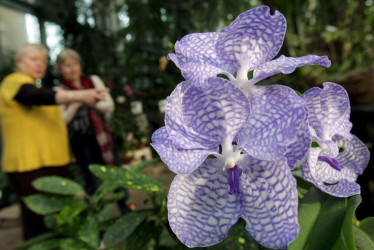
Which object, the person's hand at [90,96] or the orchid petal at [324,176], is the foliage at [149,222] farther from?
the person's hand at [90,96]

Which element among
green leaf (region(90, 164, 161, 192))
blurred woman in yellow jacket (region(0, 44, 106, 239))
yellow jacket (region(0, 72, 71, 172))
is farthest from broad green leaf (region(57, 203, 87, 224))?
yellow jacket (region(0, 72, 71, 172))

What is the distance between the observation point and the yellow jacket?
1468mm

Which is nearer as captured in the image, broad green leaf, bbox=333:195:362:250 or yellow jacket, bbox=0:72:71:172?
broad green leaf, bbox=333:195:362:250

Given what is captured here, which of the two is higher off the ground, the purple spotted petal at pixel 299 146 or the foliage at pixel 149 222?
the purple spotted petal at pixel 299 146

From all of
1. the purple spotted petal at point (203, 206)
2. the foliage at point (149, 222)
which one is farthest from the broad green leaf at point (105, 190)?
the purple spotted petal at point (203, 206)

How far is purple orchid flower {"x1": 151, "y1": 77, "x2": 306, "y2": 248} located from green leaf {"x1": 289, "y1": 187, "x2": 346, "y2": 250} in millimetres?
77

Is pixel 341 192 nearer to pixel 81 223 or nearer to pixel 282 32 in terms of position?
pixel 282 32

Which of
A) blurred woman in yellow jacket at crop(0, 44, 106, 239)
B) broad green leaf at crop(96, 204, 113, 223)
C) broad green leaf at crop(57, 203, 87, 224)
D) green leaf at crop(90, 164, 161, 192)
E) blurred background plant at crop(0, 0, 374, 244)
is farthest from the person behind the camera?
blurred background plant at crop(0, 0, 374, 244)

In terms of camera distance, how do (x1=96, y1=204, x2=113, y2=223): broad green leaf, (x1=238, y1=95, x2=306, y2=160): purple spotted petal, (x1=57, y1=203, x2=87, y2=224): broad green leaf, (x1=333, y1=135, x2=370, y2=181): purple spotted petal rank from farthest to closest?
(x1=96, y1=204, x2=113, y2=223): broad green leaf
(x1=57, y1=203, x2=87, y2=224): broad green leaf
(x1=333, y1=135, x2=370, y2=181): purple spotted petal
(x1=238, y1=95, x2=306, y2=160): purple spotted petal

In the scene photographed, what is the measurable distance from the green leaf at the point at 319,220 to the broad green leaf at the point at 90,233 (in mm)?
371

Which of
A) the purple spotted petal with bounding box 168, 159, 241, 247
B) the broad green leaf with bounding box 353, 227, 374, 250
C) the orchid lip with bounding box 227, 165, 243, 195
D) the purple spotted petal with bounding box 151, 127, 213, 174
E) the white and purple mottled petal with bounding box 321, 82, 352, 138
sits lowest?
the broad green leaf with bounding box 353, 227, 374, 250

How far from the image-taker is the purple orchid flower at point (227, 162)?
229mm

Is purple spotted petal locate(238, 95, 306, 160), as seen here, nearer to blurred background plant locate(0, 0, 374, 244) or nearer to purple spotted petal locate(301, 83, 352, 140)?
purple spotted petal locate(301, 83, 352, 140)

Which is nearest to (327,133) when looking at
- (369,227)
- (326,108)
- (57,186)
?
(326,108)
